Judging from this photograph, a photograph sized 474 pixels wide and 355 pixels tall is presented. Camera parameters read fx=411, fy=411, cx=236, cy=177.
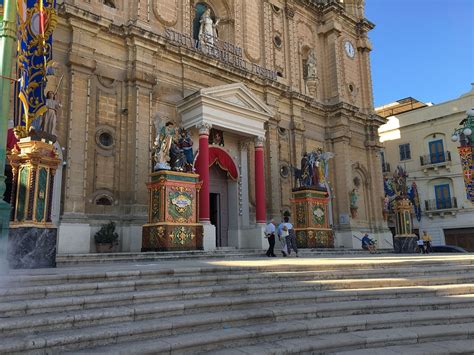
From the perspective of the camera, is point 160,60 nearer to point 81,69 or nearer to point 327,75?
point 81,69

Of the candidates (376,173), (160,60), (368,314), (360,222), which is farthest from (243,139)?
(368,314)

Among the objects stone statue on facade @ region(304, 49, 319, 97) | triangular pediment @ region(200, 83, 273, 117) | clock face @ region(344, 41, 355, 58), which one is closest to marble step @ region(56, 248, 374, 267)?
triangular pediment @ region(200, 83, 273, 117)

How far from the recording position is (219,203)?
722 inches

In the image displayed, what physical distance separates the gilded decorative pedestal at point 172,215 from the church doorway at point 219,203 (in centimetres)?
413

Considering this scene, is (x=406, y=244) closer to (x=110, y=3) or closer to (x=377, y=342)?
(x=377, y=342)

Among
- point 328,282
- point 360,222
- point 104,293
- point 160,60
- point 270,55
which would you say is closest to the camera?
point 104,293

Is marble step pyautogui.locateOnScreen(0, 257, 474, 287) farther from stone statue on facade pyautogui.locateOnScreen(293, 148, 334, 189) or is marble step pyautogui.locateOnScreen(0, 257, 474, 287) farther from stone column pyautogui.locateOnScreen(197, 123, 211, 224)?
stone statue on facade pyautogui.locateOnScreen(293, 148, 334, 189)

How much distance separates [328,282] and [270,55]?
17.2 m

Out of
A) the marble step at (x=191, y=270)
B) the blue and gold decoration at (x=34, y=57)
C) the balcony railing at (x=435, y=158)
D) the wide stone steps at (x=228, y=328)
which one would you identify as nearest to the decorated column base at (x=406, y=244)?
the marble step at (x=191, y=270)

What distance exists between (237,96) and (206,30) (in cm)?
427

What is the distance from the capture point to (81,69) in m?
14.3

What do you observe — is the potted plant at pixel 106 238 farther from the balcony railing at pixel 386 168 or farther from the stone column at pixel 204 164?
the balcony railing at pixel 386 168

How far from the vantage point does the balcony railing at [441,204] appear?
1153 inches

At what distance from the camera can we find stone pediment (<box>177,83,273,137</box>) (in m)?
16.0
